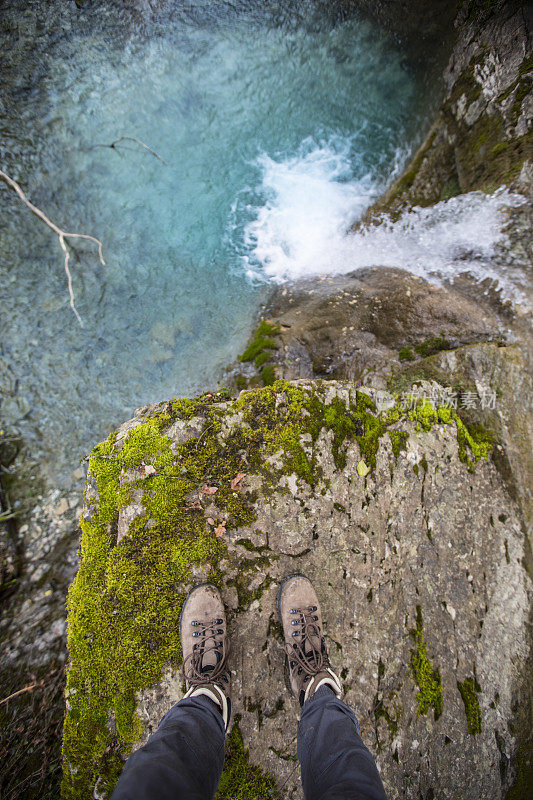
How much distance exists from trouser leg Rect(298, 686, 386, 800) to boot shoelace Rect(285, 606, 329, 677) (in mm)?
173

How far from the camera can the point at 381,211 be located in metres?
5.16

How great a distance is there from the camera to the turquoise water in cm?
463

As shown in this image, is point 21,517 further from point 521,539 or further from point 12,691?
point 521,539

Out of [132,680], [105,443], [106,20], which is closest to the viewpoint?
[132,680]

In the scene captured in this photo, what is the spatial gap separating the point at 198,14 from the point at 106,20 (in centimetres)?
129

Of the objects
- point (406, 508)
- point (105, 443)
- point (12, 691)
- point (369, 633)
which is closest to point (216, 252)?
point (105, 443)

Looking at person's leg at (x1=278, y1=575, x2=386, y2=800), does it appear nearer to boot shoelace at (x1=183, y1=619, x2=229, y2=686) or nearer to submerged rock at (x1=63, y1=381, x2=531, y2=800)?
submerged rock at (x1=63, y1=381, x2=531, y2=800)

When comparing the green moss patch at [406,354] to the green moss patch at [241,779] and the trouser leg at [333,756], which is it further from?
the green moss patch at [241,779]

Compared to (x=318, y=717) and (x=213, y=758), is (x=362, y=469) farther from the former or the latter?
(x=213, y=758)

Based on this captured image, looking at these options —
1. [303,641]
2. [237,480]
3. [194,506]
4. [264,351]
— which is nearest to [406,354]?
[264,351]

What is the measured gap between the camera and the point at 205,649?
2646mm

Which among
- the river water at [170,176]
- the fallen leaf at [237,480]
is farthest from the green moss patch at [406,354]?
the fallen leaf at [237,480]

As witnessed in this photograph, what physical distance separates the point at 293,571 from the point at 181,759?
4.42 feet

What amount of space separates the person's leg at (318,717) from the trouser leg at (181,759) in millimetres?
585
